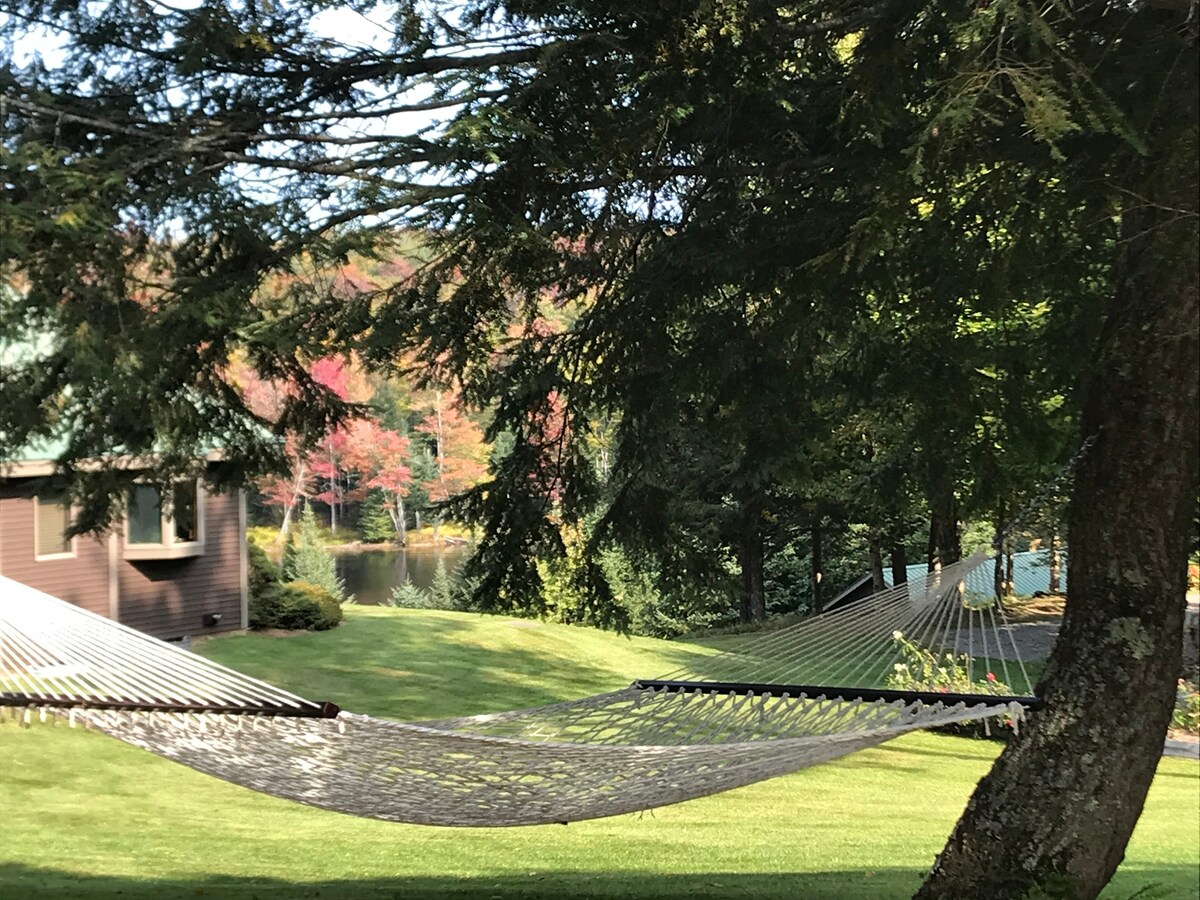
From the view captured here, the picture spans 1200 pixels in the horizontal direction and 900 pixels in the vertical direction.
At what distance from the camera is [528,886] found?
12.4ft

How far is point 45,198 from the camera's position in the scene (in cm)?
200

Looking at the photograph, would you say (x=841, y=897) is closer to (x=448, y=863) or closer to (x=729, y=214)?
(x=448, y=863)

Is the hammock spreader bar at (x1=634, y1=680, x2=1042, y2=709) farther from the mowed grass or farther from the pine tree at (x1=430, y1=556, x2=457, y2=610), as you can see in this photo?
the pine tree at (x1=430, y1=556, x2=457, y2=610)

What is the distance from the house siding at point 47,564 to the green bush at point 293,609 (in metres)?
1.66

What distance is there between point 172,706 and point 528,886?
192cm

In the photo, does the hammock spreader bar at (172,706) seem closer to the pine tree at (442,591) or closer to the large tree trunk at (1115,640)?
the large tree trunk at (1115,640)

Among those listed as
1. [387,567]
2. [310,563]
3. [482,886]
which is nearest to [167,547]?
[310,563]

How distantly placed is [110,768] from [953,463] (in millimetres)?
4923

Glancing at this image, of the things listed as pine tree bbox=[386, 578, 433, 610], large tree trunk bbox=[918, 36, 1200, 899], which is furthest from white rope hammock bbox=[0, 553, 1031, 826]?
pine tree bbox=[386, 578, 433, 610]

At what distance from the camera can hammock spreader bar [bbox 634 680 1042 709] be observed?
8.26 ft

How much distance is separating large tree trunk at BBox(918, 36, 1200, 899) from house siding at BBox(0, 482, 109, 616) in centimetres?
726

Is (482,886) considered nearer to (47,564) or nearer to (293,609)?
(47,564)

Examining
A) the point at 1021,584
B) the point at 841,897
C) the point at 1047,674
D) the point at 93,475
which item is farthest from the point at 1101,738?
the point at 1021,584

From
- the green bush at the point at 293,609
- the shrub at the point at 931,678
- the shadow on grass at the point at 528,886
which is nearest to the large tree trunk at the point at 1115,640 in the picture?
the shadow on grass at the point at 528,886
